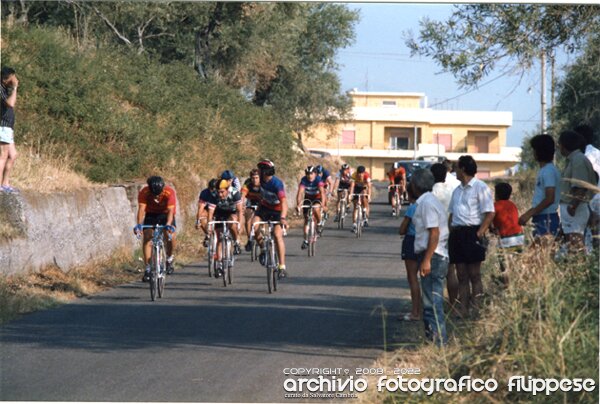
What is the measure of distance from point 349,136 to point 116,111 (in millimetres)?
29960

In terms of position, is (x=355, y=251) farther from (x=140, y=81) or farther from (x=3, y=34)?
(x=3, y=34)

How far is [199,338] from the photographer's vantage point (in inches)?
477

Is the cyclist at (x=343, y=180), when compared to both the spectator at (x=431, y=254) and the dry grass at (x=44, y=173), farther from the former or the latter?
the spectator at (x=431, y=254)

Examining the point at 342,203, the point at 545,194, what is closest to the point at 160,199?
the point at 545,194

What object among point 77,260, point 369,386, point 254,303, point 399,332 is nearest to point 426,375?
point 369,386

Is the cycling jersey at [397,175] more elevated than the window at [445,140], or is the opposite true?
the window at [445,140]

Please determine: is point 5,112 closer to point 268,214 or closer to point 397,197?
point 268,214

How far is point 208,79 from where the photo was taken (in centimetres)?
3238

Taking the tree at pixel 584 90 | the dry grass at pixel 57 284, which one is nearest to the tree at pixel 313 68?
the tree at pixel 584 90

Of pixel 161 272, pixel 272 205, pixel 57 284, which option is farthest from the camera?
pixel 272 205

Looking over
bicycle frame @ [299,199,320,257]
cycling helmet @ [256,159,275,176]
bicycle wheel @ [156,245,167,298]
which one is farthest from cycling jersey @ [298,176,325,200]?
bicycle wheel @ [156,245,167,298]

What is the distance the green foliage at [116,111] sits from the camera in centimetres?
2217

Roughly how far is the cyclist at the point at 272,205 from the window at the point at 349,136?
114ft

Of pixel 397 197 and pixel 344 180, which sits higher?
pixel 344 180
